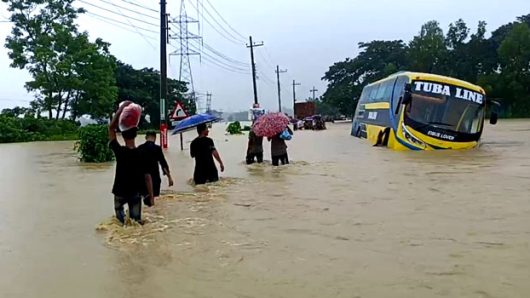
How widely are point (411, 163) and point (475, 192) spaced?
585 cm

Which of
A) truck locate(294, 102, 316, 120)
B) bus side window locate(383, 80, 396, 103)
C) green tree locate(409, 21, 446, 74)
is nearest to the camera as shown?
bus side window locate(383, 80, 396, 103)

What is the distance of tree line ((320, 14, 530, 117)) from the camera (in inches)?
2518

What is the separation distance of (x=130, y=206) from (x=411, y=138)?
575 inches

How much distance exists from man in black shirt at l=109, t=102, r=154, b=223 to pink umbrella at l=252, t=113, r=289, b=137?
23.9 ft

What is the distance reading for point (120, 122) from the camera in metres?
7.30

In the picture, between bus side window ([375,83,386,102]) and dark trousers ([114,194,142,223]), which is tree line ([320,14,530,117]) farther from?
dark trousers ([114,194,142,223])

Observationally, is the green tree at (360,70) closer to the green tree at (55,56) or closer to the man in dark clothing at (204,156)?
the green tree at (55,56)

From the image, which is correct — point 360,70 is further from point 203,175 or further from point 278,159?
point 203,175

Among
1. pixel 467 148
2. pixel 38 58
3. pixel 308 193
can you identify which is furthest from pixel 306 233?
pixel 38 58

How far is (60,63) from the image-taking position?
44312mm

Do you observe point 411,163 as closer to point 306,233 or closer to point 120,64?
point 306,233

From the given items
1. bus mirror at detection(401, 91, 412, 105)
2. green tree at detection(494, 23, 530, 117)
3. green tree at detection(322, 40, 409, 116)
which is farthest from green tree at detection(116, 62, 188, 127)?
bus mirror at detection(401, 91, 412, 105)

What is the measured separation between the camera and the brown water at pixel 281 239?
18.1ft

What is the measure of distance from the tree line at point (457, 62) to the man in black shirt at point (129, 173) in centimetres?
5994
